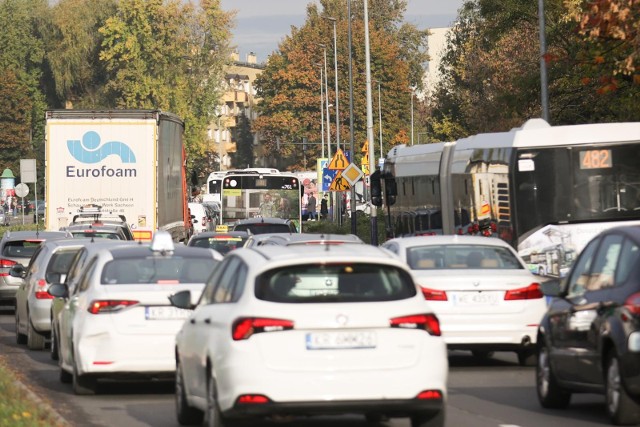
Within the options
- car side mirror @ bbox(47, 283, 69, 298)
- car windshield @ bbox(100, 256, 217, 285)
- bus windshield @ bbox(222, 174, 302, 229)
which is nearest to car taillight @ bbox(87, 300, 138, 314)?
car windshield @ bbox(100, 256, 217, 285)

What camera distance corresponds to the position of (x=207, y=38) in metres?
115

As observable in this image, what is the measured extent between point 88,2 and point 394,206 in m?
77.6

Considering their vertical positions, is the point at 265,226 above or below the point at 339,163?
below

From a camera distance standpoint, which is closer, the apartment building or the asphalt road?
the asphalt road

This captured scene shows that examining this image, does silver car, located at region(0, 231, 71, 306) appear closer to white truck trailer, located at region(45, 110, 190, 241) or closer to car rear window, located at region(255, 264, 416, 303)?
white truck trailer, located at region(45, 110, 190, 241)

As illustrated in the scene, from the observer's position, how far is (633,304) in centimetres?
1190

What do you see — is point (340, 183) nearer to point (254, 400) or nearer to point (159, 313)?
point (159, 313)

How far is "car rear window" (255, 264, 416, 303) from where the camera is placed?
36.1 ft

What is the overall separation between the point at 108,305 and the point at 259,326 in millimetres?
4793

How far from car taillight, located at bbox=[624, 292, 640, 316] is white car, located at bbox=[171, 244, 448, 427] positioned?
1567 millimetres

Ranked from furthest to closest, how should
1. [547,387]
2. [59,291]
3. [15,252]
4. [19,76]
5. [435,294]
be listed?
1. [19,76]
2. [15,252]
3. [435,294]
4. [59,291]
5. [547,387]

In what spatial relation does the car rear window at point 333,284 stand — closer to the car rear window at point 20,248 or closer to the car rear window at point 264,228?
the car rear window at point 20,248

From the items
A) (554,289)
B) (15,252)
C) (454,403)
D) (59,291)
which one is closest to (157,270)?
(59,291)

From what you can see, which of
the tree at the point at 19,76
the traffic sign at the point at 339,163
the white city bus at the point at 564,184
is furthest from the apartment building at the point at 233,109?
the white city bus at the point at 564,184
